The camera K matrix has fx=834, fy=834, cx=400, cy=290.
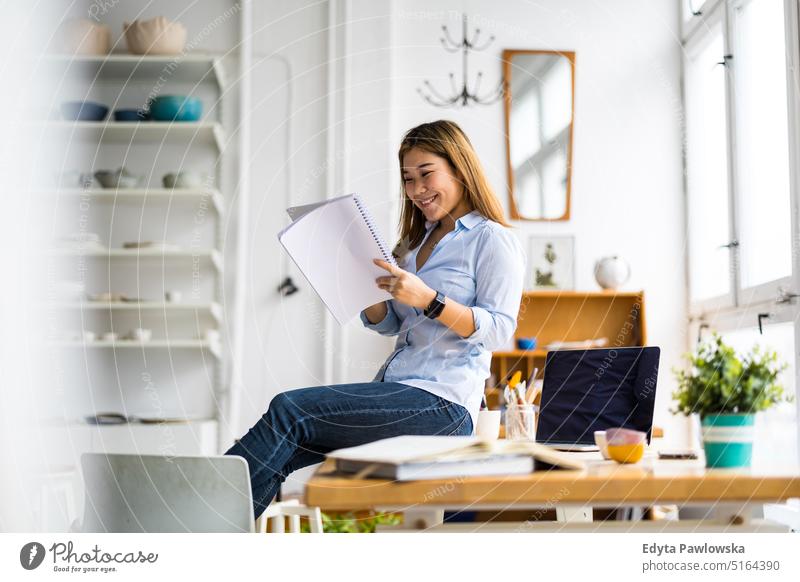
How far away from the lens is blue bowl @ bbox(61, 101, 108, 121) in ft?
10.7

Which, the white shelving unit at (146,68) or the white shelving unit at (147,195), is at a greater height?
the white shelving unit at (146,68)

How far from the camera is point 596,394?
161 centimetres

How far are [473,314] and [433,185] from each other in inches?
14.9

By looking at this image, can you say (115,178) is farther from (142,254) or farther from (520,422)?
(520,422)

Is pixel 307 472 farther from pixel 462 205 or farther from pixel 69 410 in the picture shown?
pixel 462 205

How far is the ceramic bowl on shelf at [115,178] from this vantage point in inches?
130

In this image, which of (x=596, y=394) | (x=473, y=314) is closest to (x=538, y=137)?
(x=596, y=394)

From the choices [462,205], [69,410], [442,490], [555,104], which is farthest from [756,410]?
[555,104]

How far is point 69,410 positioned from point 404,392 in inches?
78.7

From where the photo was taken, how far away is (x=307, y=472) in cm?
356

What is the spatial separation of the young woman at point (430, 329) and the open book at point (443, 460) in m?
0.45

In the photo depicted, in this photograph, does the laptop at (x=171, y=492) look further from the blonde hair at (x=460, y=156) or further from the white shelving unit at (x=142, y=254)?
the white shelving unit at (x=142, y=254)

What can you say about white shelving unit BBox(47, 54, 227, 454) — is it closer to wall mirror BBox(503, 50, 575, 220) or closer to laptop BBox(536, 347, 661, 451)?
wall mirror BBox(503, 50, 575, 220)

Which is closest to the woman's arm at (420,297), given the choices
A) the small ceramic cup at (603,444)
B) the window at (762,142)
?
the small ceramic cup at (603,444)
